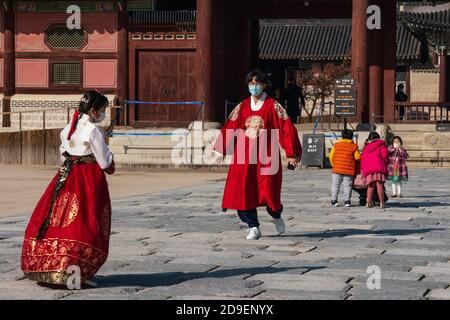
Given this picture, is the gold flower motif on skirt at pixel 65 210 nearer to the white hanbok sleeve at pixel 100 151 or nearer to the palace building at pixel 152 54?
the white hanbok sleeve at pixel 100 151

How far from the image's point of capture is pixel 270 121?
11375mm

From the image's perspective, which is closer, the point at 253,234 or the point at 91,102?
the point at 91,102

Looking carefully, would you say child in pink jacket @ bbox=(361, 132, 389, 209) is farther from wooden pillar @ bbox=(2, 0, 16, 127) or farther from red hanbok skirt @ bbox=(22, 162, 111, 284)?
wooden pillar @ bbox=(2, 0, 16, 127)

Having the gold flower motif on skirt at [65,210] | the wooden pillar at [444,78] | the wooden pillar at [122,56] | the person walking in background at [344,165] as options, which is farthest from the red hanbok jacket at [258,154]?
the wooden pillar at [444,78]

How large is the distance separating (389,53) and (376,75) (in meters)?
0.87

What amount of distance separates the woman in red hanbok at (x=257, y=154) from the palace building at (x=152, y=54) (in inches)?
653

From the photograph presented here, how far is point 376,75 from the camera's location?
93.8 ft

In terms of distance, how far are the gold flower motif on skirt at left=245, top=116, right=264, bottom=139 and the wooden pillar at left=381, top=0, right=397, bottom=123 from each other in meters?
17.8

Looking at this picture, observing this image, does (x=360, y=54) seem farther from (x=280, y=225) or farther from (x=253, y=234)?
(x=253, y=234)

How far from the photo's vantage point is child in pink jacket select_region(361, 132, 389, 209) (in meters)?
15.1

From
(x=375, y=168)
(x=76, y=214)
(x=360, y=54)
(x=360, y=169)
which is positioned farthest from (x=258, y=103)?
(x=360, y=54)

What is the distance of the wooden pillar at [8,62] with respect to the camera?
31.2m
